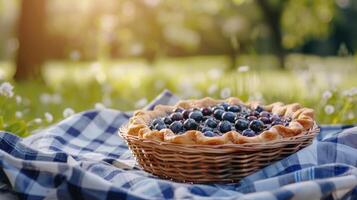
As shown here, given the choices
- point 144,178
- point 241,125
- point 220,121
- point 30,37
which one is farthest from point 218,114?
point 30,37

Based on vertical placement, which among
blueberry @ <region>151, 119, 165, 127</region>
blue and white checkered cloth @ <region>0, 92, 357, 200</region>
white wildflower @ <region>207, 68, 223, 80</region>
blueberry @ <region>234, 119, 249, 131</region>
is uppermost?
blueberry @ <region>234, 119, 249, 131</region>

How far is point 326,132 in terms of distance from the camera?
3.29 metres

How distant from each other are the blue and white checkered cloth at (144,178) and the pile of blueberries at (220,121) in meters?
0.17

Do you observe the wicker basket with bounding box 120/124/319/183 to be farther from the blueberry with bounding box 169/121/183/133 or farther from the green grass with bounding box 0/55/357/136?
the green grass with bounding box 0/55/357/136

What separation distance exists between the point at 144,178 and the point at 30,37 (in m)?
6.53

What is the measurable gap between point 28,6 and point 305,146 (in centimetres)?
656

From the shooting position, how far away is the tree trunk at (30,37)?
8445 millimetres

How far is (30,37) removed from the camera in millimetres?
8547

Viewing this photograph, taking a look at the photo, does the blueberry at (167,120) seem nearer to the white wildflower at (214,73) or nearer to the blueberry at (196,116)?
the blueberry at (196,116)

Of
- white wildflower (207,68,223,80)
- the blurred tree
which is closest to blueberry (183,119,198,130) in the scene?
white wildflower (207,68,223,80)

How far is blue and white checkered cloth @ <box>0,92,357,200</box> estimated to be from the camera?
2092mm

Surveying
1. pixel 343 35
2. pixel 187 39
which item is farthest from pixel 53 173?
pixel 343 35

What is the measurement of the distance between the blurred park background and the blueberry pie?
3.02 ft

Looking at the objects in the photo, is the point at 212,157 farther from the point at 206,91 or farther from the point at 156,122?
the point at 206,91
